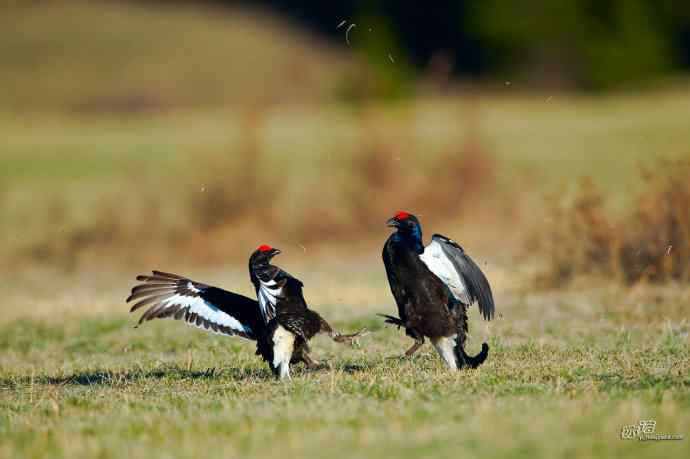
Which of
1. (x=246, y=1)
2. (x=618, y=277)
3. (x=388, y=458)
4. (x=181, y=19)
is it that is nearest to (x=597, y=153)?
(x=618, y=277)

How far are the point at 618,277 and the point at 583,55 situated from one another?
178 feet

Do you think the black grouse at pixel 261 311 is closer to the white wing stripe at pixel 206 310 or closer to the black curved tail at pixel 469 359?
the white wing stripe at pixel 206 310

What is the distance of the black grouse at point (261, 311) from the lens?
8805 mm

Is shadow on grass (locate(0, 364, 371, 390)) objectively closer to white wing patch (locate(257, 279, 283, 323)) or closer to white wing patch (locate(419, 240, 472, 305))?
white wing patch (locate(257, 279, 283, 323))

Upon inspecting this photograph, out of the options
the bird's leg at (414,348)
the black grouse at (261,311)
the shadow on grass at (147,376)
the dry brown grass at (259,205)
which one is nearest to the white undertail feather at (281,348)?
the black grouse at (261,311)

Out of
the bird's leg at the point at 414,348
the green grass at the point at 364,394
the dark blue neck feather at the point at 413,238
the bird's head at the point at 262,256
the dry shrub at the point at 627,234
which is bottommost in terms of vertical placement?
→ the green grass at the point at 364,394

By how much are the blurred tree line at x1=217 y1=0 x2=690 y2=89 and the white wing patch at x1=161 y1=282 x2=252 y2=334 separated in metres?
54.8

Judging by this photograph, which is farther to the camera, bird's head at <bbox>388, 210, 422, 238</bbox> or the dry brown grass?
the dry brown grass

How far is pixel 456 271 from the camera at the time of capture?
29.4 ft

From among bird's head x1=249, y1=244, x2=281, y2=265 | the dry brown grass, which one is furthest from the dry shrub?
the dry brown grass

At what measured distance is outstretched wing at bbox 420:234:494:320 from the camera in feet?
29.2

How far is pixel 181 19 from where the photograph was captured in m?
88.9

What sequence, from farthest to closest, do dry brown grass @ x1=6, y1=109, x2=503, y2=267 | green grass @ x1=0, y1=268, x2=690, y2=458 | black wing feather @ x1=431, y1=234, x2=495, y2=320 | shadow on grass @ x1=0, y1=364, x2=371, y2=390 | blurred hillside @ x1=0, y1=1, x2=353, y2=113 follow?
blurred hillside @ x1=0, y1=1, x2=353, y2=113
dry brown grass @ x1=6, y1=109, x2=503, y2=267
shadow on grass @ x1=0, y1=364, x2=371, y2=390
black wing feather @ x1=431, y1=234, x2=495, y2=320
green grass @ x1=0, y1=268, x2=690, y2=458

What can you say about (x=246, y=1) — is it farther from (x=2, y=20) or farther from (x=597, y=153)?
(x=597, y=153)
